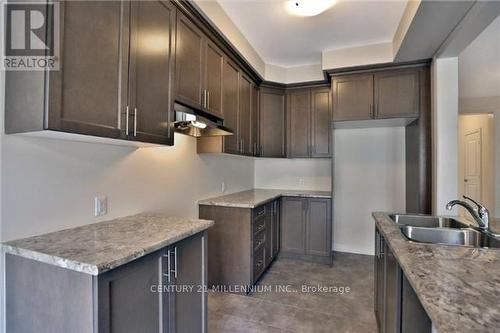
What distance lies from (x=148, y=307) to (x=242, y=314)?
51.3 inches

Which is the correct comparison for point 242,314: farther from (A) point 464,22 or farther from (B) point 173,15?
(A) point 464,22

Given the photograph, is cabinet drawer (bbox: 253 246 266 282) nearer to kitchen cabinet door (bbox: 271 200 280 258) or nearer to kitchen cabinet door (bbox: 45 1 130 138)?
kitchen cabinet door (bbox: 271 200 280 258)

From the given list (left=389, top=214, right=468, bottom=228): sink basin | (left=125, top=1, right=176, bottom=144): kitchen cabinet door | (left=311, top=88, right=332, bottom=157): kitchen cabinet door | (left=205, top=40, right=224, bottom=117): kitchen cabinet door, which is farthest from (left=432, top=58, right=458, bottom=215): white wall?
(left=125, top=1, right=176, bottom=144): kitchen cabinet door

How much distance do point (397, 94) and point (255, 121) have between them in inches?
70.8

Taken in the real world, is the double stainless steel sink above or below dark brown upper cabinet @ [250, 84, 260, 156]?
below

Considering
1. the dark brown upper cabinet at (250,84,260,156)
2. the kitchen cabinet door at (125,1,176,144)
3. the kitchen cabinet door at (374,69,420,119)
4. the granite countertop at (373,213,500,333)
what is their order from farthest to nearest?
the dark brown upper cabinet at (250,84,260,156) → the kitchen cabinet door at (374,69,420,119) → the kitchen cabinet door at (125,1,176,144) → the granite countertop at (373,213,500,333)

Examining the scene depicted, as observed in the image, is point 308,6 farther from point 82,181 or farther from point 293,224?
point 293,224

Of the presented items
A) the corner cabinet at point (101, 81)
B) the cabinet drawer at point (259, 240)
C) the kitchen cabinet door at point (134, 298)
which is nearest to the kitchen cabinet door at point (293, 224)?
the cabinet drawer at point (259, 240)

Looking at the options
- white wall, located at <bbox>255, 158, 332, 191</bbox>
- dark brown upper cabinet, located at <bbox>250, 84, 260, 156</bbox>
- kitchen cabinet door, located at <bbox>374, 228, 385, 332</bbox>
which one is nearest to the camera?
kitchen cabinet door, located at <bbox>374, 228, 385, 332</bbox>

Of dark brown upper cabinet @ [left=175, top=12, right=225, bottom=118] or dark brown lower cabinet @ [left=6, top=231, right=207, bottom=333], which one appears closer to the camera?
dark brown lower cabinet @ [left=6, top=231, right=207, bottom=333]

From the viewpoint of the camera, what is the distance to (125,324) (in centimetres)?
110

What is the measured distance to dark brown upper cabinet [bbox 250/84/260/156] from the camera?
3.51 m

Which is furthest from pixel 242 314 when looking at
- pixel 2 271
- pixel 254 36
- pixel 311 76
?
pixel 311 76

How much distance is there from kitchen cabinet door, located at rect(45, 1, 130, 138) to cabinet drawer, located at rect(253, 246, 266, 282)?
6.60ft
